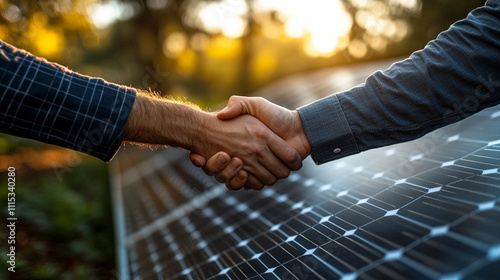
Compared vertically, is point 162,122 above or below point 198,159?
above

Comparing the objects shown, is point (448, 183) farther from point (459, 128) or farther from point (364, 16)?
point (364, 16)

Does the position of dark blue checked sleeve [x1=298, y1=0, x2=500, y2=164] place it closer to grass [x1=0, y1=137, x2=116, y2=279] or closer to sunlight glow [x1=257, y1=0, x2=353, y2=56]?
grass [x1=0, y1=137, x2=116, y2=279]

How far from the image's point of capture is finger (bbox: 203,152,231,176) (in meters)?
3.06

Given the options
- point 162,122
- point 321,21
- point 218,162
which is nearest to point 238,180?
point 218,162

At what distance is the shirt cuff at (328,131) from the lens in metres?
2.69

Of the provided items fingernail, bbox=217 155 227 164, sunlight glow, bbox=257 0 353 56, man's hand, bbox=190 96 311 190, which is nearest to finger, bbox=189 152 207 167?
man's hand, bbox=190 96 311 190

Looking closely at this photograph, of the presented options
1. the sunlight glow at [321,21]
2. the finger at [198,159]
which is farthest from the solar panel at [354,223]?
the sunlight glow at [321,21]

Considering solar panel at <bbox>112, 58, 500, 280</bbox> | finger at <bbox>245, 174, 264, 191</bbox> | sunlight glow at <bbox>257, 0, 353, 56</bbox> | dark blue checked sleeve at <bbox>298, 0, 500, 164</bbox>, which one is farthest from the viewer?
sunlight glow at <bbox>257, 0, 353, 56</bbox>

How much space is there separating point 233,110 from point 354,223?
1.54 metres

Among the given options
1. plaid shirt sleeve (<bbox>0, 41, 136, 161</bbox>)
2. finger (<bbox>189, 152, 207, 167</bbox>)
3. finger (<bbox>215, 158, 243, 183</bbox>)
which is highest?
plaid shirt sleeve (<bbox>0, 41, 136, 161</bbox>)

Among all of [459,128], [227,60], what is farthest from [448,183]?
[227,60]

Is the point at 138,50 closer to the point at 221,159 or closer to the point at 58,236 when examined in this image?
the point at 58,236

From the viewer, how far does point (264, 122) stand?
3227mm

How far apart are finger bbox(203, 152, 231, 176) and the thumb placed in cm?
33
